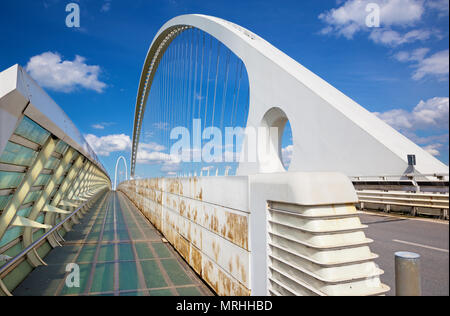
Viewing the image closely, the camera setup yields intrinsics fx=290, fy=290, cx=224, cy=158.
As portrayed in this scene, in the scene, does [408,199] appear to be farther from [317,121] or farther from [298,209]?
[298,209]

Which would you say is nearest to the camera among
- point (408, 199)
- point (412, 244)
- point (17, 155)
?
point (17, 155)

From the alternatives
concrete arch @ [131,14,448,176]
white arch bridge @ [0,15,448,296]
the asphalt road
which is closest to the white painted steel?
white arch bridge @ [0,15,448,296]

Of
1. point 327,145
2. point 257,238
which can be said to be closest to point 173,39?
point 327,145

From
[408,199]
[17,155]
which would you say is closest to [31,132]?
[17,155]

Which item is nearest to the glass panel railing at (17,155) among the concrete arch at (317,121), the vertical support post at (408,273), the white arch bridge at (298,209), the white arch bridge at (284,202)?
the white arch bridge at (284,202)

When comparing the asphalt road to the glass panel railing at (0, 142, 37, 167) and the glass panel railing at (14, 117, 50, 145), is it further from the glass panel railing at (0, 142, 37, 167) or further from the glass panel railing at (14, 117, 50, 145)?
the glass panel railing at (0, 142, 37, 167)

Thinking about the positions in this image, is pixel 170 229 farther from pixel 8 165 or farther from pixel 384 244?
pixel 384 244

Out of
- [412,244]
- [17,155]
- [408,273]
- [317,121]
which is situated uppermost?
[317,121]

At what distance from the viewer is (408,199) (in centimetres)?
1048

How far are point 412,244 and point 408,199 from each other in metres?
4.19

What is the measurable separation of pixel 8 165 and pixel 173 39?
2797cm

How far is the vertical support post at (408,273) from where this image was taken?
6.00 ft

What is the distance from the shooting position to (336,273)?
2.42m

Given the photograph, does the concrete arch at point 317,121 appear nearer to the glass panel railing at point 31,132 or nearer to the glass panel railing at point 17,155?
the glass panel railing at point 31,132
